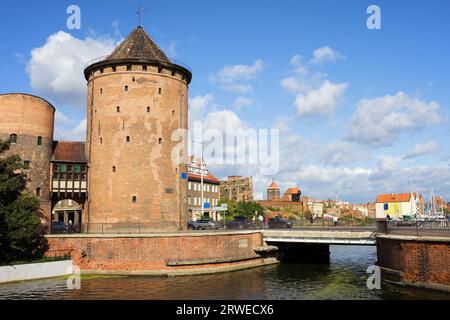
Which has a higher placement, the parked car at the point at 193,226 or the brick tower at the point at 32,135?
the brick tower at the point at 32,135

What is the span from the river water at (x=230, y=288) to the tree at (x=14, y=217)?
9.14ft

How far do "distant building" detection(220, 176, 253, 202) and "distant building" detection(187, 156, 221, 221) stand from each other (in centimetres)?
2552

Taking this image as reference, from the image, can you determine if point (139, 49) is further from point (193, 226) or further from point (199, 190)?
point (199, 190)

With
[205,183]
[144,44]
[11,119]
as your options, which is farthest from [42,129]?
[205,183]

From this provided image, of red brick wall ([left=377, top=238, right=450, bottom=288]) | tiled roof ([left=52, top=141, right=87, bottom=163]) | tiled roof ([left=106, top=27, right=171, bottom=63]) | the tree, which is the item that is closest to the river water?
red brick wall ([left=377, top=238, right=450, bottom=288])

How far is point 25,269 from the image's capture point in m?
24.4

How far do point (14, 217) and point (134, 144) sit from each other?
38.8 ft

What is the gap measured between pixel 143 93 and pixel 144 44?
19.0 ft

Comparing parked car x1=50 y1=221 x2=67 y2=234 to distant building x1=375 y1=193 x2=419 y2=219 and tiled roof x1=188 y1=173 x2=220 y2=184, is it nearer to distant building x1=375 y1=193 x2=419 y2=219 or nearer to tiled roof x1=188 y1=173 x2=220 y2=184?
tiled roof x1=188 y1=173 x2=220 y2=184

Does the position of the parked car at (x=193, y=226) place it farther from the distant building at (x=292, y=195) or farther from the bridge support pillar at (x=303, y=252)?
the distant building at (x=292, y=195)

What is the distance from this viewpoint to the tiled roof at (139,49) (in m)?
36.7

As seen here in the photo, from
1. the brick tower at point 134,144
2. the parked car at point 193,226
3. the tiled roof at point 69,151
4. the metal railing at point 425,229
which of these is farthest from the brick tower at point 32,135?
the metal railing at point 425,229

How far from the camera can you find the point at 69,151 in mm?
36406

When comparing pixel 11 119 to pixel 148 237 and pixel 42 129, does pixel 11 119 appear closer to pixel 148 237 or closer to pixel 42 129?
pixel 42 129
